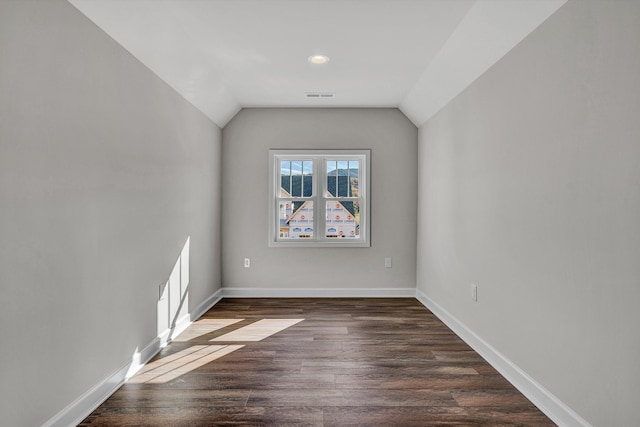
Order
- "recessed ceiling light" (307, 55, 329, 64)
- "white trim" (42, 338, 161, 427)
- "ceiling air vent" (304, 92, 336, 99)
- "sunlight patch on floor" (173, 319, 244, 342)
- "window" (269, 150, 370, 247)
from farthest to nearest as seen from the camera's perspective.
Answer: "window" (269, 150, 370, 247) → "ceiling air vent" (304, 92, 336, 99) → "sunlight patch on floor" (173, 319, 244, 342) → "recessed ceiling light" (307, 55, 329, 64) → "white trim" (42, 338, 161, 427)

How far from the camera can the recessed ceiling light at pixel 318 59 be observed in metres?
3.16

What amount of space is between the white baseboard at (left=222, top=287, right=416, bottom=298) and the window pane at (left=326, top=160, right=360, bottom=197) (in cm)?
127

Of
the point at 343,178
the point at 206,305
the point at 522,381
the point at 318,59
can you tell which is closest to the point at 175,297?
the point at 206,305

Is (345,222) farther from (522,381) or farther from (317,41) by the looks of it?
(522,381)

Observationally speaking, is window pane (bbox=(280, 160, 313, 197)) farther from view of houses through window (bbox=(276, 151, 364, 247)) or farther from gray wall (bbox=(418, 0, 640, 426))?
gray wall (bbox=(418, 0, 640, 426))

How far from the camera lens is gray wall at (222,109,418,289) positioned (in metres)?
4.73

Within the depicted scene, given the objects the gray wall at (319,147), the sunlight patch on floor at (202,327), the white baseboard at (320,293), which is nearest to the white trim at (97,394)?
the sunlight patch on floor at (202,327)

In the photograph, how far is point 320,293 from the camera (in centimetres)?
475

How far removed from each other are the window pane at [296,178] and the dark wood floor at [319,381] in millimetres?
1819

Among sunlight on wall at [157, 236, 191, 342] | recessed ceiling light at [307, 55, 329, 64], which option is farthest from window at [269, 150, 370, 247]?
recessed ceiling light at [307, 55, 329, 64]

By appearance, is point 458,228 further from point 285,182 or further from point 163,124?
point 163,124

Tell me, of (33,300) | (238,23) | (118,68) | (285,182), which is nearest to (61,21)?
(118,68)

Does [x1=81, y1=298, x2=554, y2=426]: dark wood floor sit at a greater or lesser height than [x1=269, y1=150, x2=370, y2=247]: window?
lesser

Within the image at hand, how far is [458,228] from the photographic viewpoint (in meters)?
3.44
